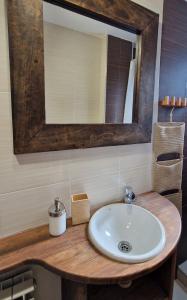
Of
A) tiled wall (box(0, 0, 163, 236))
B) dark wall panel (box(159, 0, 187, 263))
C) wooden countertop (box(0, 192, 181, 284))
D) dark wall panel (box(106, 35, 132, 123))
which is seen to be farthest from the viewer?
dark wall panel (box(159, 0, 187, 263))

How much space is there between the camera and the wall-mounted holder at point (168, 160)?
125 centimetres

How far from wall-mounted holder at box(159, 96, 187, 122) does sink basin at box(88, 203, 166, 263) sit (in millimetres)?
690

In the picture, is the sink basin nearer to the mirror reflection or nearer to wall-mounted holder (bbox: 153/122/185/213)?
wall-mounted holder (bbox: 153/122/185/213)

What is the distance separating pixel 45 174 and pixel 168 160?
91 centimetres

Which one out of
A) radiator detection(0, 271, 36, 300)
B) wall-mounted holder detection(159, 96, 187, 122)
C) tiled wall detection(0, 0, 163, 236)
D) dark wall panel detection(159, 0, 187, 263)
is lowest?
radiator detection(0, 271, 36, 300)

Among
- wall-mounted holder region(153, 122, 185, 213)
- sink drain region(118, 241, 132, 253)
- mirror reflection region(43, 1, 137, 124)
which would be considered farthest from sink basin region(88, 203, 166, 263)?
mirror reflection region(43, 1, 137, 124)

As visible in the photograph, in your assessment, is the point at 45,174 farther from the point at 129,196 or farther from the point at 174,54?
the point at 174,54

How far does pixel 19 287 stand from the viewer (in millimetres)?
831

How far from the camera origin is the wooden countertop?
0.63 meters

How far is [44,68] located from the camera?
80cm

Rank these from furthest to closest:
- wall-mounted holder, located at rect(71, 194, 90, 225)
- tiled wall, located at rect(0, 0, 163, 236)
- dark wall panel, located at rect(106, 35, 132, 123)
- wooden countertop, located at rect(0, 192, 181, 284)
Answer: dark wall panel, located at rect(106, 35, 132, 123), wall-mounted holder, located at rect(71, 194, 90, 225), tiled wall, located at rect(0, 0, 163, 236), wooden countertop, located at rect(0, 192, 181, 284)

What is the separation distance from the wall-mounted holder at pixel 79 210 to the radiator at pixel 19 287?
1.07 ft

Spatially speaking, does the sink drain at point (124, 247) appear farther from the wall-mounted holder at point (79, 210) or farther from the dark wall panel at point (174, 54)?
the dark wall panel at point (174, 54)

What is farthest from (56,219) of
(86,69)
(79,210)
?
(86,69)
